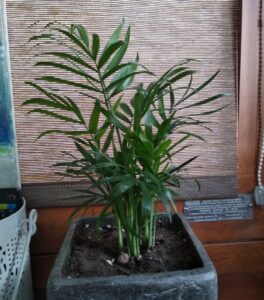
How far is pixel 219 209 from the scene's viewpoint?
1049 millimetres

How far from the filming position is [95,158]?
2.29ft

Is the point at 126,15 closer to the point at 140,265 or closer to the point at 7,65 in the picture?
the point at 7,65

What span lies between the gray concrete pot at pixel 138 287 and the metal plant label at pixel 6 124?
17.4 inches

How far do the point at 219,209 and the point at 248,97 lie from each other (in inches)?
14.4

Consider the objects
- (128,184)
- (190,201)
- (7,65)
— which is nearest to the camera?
(128,184)

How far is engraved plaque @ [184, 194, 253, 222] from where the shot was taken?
1041 mm

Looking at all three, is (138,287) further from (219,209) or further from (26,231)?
(219,209)

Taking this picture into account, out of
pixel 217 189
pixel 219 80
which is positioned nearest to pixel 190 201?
pixel 217 189

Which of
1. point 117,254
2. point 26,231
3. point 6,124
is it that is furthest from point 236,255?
point 6,124

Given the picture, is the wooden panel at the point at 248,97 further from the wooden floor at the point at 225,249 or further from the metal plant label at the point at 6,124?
the metal plant label at the point at 6,124

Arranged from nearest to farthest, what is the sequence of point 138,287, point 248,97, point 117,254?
point 138,287, point 117,254, point 248,97

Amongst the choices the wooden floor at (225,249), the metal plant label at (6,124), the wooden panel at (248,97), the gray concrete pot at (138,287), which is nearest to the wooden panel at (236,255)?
the wooden floor at (225,249)

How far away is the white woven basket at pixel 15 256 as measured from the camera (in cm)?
80

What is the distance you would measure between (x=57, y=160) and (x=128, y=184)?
433 mm
